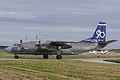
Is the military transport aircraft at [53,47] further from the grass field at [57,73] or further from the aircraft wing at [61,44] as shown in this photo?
the grass field at [57,73]

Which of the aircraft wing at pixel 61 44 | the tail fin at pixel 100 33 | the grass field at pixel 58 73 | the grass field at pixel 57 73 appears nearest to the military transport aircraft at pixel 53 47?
the aircraft wing at pixel 61 44

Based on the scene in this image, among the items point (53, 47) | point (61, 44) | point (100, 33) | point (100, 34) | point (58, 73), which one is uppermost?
point (100, 33)

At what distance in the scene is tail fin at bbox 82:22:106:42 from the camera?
63.5 m

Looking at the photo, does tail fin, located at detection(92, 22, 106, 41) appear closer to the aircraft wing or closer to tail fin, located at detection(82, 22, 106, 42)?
tail fin, located at detection(82, 22, 106, 42)

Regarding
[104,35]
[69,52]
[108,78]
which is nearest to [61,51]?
[69,52]

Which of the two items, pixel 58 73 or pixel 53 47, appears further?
pixel 53 47

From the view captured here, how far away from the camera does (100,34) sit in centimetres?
6444

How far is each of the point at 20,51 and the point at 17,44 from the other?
3.96 ft

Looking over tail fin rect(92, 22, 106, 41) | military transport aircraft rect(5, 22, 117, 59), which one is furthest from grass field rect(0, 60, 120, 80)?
tail fin rect(92, 22, 106, 41)

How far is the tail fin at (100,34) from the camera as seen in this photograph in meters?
63.5

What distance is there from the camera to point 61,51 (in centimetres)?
5556

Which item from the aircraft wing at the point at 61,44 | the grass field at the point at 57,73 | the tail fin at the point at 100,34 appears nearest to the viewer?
the grass field at the point at 57,73

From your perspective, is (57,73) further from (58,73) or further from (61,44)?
(61,44)

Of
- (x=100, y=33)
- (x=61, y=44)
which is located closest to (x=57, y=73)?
(x=61, y=44)
